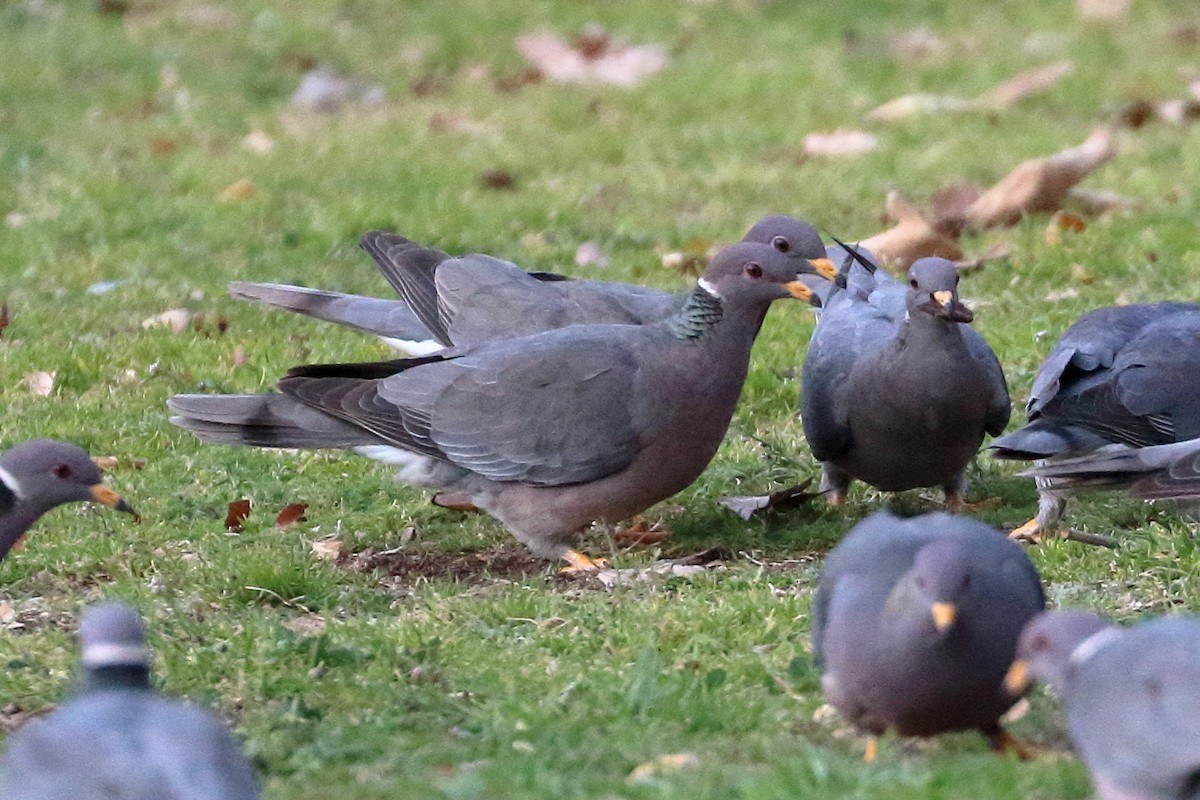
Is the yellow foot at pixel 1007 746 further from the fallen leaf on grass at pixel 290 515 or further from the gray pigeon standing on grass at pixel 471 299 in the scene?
the fallen leaf on grass at pixel 290 515

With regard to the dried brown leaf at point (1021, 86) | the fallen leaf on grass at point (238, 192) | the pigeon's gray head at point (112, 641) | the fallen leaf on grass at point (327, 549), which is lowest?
the dried brown leaf at point (1021, 86)

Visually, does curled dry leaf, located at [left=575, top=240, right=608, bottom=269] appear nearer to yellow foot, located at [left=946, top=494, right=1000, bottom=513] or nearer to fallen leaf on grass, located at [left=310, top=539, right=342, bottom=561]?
yellow foot, located at [left=946, top=494, right=1000, bottom=513]

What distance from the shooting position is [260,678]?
16.7 ft

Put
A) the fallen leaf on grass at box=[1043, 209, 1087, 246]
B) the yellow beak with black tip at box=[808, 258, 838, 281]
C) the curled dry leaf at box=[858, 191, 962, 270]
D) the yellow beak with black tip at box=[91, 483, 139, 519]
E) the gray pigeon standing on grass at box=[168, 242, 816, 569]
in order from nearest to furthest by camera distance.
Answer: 1. the yellow beak with black tip at box=[91, 483, 139, 519]
2. the gray pigeon standing on grass at box=[168, 242, 816, 569]
3. the yellow beak with black tip at box=[808, 258, 838, 281]
4. the curled dry leaf at box=[858, 191, 962, 270]
5. the fallen leaf on grass at box=[1043, 209, 1087, 246]

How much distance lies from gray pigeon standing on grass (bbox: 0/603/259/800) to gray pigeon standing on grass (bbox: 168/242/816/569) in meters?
2.84

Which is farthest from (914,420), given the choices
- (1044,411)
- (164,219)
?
(164,219)

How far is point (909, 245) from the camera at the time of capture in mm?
9047

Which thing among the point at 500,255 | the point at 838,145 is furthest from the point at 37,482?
the point at 838,145

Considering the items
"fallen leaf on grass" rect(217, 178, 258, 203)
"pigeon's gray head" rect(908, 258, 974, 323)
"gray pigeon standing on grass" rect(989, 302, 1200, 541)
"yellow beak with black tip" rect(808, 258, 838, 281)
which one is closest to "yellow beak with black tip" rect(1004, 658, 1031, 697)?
"gray pigeon standing on grass" rect(989, 302, 1200, 541)

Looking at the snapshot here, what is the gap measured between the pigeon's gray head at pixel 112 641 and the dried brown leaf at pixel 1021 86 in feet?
30.8

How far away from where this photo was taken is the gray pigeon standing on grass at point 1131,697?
3.58 metres

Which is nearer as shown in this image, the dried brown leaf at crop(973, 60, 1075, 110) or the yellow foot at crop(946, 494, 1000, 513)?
the yellow foot at crop(946, 494, 1000, 513)

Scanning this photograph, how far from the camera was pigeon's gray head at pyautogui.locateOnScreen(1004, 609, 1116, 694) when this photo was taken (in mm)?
3955

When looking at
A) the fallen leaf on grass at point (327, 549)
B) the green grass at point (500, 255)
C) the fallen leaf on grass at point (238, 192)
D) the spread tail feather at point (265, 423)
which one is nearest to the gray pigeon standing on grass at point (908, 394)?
the green grass at point (500, 255)
